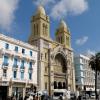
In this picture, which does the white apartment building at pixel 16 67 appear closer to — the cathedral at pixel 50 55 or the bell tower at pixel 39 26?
the cathedral at pixel 50 55

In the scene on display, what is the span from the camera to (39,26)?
230 ft

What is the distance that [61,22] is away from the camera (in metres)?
85.3

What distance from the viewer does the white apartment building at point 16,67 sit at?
53.1m

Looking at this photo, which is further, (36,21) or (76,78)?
(76,78)

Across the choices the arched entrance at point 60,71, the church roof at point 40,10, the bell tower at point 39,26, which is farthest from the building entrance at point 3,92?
the church roof at point 40,10

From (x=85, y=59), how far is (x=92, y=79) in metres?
9.30

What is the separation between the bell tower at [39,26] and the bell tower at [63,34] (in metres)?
9.22

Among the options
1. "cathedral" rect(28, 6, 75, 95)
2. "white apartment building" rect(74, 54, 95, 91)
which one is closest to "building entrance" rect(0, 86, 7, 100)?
"cathedral" rect(28, 6, 75, 95)

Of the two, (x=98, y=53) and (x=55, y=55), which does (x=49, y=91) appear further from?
(x=98, y=53)

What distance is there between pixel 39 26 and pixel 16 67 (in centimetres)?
1840

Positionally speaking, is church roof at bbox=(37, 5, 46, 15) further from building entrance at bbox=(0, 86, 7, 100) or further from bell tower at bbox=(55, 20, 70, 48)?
building entrance at bbox=(0, 86, 7, 100)

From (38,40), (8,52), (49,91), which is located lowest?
(49,91)

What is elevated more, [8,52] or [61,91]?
[8,52]

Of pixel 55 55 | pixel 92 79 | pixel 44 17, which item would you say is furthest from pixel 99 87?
pixel 44 17
